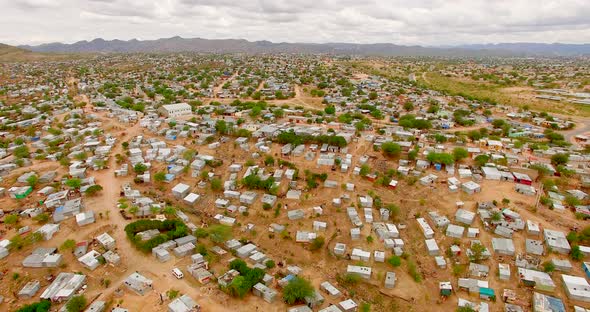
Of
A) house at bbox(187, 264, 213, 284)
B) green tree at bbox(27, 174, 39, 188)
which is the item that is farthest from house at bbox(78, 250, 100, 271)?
green tree at bbox(27, 174, 39, 188)

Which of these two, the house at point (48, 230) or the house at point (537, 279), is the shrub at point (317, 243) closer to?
the house at point (537, 279)

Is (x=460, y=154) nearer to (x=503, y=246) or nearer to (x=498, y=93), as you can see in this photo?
(x=503, y=246)

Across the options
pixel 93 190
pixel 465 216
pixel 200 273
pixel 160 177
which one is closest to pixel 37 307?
pixel 200 273

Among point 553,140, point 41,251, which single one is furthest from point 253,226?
point 553,140

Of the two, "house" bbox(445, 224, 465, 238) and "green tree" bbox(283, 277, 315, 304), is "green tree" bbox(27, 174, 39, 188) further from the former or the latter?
"house" bbox(445, 224, 465, 238)

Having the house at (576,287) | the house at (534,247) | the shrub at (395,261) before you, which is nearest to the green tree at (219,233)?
the shrub at (395,261)

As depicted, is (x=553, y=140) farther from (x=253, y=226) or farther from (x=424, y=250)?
(x=253, y=226)
